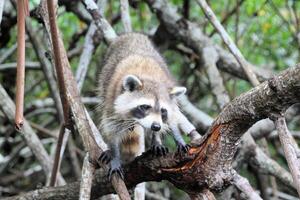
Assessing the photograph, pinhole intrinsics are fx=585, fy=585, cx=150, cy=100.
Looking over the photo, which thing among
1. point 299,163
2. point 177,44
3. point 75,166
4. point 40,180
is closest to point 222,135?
point 299,163

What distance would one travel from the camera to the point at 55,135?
19.4 feet

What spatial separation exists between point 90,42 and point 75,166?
50.8 inches

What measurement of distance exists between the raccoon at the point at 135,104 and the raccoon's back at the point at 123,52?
0.01 m

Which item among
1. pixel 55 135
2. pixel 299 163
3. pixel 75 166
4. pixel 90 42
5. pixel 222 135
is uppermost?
pixel 90 42

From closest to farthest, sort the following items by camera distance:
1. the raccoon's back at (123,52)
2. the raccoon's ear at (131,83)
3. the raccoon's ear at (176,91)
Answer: the raccoon's ear at (131,83) < the raccoon's ear at (176,91) < the raccoon's back at (123,52)

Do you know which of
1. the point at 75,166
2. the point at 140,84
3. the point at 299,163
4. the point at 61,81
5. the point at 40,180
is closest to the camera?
the point at 299,163

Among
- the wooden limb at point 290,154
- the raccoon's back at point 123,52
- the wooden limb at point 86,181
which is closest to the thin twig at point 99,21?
the raccoon's back at point 123,52

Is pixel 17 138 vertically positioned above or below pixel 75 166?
above

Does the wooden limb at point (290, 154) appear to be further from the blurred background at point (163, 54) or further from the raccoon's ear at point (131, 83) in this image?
the blurred background at point (163, 54)

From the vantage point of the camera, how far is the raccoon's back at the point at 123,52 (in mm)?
4930

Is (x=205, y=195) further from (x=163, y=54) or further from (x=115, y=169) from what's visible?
(x=163, y=54)

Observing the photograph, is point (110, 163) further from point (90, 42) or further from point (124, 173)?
point (90, 42)

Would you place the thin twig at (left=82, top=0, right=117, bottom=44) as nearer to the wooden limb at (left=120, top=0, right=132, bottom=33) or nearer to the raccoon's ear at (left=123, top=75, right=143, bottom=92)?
the wooden limb at (left=120, top=0, right=132, bottom=33)

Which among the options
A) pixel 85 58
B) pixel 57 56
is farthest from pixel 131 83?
pixel 57 56
